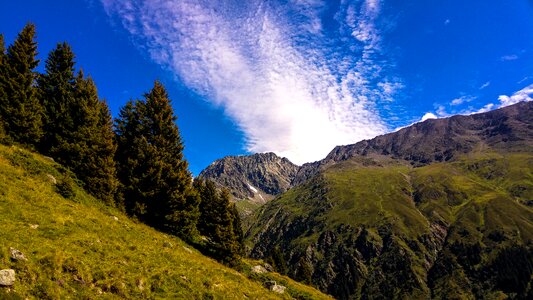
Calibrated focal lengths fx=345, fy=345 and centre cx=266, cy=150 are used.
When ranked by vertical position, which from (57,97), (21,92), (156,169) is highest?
(57,97)

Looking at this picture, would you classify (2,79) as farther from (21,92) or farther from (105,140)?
(105,140)

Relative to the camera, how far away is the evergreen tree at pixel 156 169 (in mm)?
43156

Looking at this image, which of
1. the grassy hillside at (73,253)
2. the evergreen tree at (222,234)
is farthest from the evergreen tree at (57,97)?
the evergreen tree at (222,234)

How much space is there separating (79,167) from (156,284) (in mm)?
24162

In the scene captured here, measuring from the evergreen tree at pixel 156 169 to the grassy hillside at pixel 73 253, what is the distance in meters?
11.0

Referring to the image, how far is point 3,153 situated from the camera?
98.9ft

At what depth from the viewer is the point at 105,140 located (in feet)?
135

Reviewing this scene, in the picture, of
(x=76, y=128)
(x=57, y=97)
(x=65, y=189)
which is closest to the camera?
(x=65, y=189)

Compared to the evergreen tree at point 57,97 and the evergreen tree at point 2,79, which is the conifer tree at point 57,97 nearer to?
the evergreen tree at point 57,97

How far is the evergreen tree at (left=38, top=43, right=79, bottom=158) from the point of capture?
42.0 metres

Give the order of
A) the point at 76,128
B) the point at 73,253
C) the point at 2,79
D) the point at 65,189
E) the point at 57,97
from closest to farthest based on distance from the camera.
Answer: the point at 73,253 → the point at 65,189 → the point at 2,79 → the point at 76,128 → the point at 57,97

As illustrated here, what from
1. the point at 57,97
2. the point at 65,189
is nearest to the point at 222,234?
the point at 65,189

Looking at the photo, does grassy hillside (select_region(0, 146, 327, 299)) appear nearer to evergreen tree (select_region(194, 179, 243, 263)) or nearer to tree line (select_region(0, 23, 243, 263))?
tree line (select_region(0, 23, 243, 263))

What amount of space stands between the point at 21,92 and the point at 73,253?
29504 millimetres
